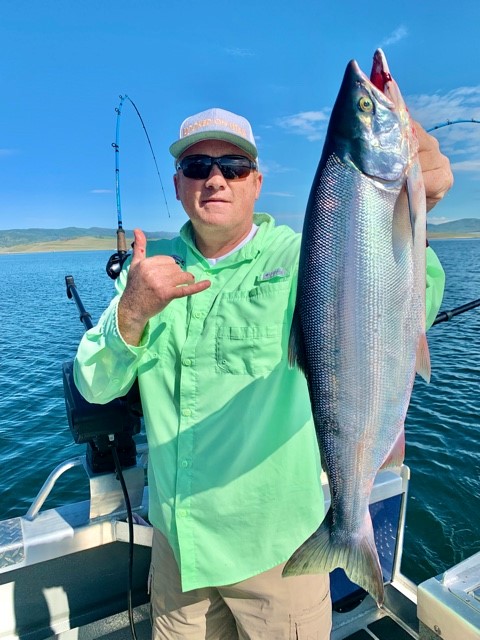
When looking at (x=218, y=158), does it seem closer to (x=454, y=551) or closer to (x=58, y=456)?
(x=454, y=551)

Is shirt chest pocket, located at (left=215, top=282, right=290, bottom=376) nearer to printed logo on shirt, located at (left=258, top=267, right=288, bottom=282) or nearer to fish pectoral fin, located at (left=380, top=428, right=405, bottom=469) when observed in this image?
printed logo on shirt, located at (left=258, top=267, right=288, bottom=282)

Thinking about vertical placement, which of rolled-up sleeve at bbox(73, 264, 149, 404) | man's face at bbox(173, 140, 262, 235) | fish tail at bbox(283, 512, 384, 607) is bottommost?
fish tail at bbox(283, 512, 384, 607)

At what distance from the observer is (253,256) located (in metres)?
2.40

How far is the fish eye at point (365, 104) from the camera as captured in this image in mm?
1721

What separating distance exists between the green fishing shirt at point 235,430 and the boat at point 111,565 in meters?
0.65

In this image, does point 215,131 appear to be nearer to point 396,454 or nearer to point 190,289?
point 190,289

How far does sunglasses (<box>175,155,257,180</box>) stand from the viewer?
240cm

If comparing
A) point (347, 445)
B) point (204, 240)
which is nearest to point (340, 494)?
point (347, 445)

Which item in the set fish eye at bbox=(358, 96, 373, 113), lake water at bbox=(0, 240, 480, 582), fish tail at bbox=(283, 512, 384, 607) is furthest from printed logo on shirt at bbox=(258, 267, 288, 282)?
lake water at bbox=(0, 240, 480, 582)

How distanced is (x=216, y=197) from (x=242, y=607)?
2055 millimetres

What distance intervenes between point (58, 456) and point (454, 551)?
7435 mm

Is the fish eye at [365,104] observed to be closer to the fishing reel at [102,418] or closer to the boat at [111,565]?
the fishing reel at [102,418]

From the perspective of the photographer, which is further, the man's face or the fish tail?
the man's face

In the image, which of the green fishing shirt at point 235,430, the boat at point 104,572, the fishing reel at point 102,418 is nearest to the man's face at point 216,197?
the green fishing shirt at point 235,430
